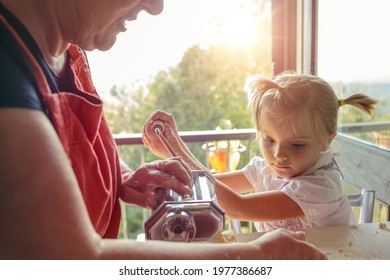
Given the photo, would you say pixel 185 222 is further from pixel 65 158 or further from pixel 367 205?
pixel 367 205

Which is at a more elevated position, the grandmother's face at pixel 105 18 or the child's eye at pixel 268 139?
the grandmother's face at pixel 105 18

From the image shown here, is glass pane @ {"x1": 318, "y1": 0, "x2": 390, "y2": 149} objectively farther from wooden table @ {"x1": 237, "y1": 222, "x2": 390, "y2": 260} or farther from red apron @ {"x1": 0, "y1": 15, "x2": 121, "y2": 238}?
red apron @ {"x1": 0, "y1": 15, "x2": 121, "y2": 238}

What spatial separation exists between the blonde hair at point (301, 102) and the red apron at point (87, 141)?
1.59 feet

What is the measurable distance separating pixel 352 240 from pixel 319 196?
0.18 m

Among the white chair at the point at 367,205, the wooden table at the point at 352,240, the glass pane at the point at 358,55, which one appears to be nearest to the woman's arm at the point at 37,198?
the wooden table at the point at 352,240

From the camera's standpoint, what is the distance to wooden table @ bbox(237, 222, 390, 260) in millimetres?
701

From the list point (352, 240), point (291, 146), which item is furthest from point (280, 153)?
point (352, 240)

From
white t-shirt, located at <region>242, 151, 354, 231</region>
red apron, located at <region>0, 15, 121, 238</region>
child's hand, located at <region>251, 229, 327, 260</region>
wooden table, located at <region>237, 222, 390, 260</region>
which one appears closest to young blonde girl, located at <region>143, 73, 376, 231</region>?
white t-shirt, located at <region>242, 151, 354, 231</region>

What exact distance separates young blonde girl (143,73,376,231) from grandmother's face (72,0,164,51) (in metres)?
0.31

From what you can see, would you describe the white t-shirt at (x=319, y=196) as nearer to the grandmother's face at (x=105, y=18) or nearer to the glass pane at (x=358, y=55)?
the glass pane at (x=358, y=55)

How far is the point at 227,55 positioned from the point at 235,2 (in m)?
0.62

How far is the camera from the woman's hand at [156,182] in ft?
1.86

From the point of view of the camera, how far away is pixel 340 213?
0.94 metres
